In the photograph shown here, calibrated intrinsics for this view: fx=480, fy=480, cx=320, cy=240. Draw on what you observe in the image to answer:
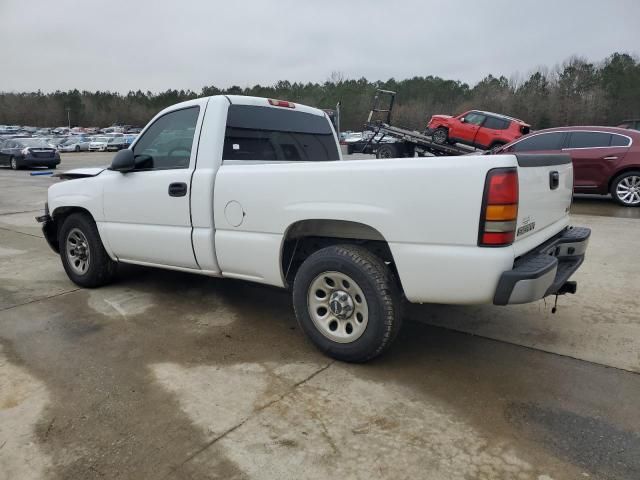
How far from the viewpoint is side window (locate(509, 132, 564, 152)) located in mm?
9898

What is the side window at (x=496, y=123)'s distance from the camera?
16.3 m

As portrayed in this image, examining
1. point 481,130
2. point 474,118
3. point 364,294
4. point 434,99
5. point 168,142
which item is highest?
point 434,99

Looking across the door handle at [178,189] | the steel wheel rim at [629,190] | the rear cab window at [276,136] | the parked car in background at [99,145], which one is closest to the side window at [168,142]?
the door handle at [178,189]

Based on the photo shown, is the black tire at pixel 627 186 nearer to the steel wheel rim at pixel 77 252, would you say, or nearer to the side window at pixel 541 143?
the side window at pixel 541 143

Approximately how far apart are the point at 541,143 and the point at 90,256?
29.5 feet

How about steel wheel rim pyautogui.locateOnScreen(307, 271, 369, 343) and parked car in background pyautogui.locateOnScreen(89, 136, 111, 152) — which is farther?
parked car in background pyautogui.locateOnScreen(89, 136, 111, 152)

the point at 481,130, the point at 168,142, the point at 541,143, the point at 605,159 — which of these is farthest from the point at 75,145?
the point at 168,142

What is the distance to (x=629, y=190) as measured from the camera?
31.0 feet

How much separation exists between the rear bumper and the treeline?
27.2 m

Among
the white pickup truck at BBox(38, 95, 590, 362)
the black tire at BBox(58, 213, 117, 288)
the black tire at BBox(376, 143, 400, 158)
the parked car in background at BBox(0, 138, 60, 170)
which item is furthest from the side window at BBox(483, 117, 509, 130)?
the parked car in background at BBox(0, 138, 60, 170)

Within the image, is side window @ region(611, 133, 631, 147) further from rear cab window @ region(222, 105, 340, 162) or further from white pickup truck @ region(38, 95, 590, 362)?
rear cab window @ region(222, 105, 340, 162)

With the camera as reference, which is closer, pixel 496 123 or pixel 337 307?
pixel 337 307

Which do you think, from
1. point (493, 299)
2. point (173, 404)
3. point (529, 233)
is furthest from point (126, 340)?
point (529, 233)

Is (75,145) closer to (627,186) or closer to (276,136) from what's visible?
(627,186)
